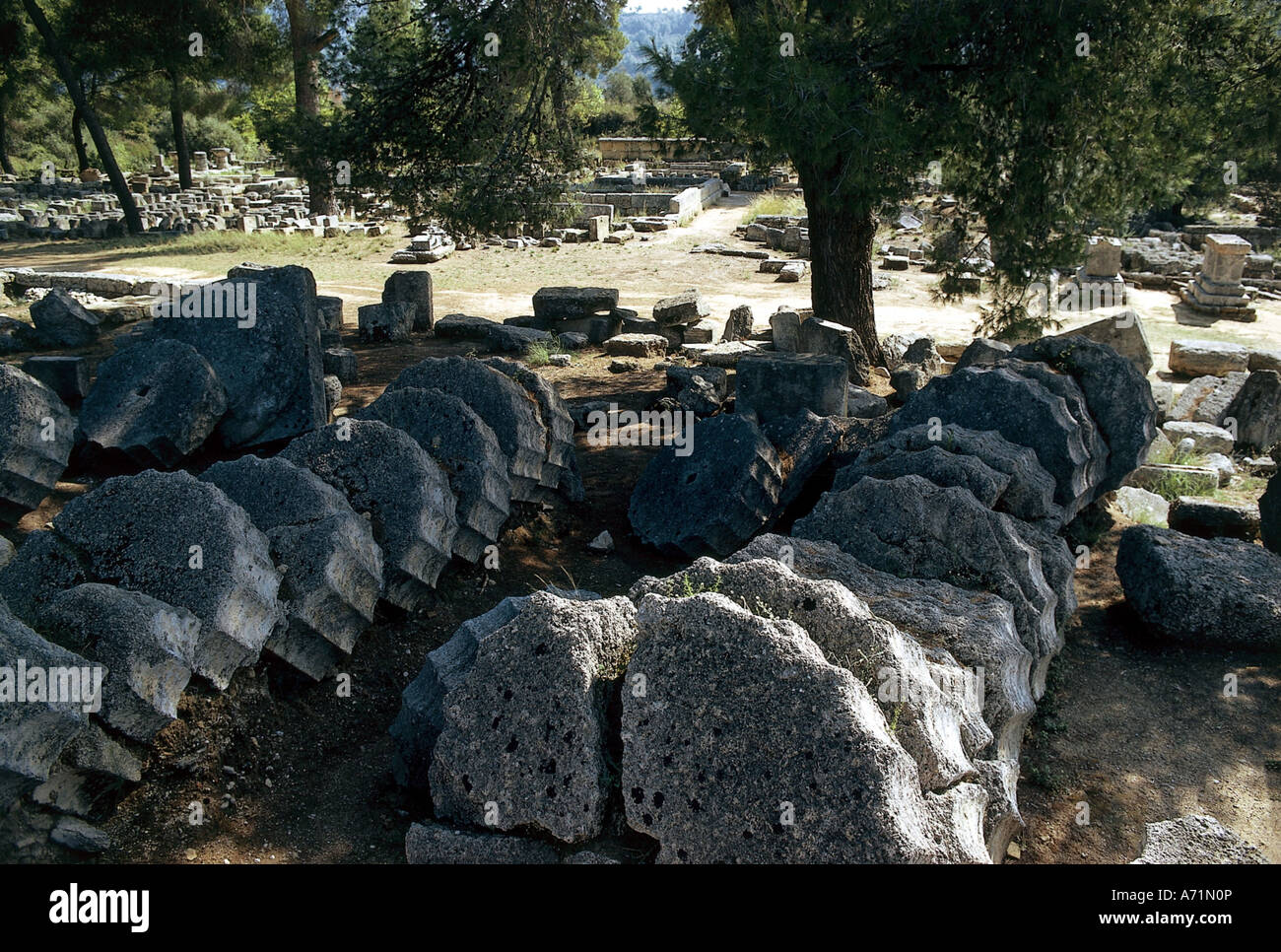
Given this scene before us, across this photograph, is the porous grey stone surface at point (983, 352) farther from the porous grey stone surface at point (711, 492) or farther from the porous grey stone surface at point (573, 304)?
the porous grey stone surface at point (573, 304)

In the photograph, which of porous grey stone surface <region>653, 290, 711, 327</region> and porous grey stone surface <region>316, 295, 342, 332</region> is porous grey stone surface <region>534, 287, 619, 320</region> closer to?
porous grey stone surface <region>653, 290, 711, 327</region>

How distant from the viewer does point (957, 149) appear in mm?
9297

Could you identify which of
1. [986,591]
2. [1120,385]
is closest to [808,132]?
[1120,385]

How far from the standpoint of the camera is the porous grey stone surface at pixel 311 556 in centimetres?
518

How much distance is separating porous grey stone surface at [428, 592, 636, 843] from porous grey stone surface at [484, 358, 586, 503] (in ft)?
11.8

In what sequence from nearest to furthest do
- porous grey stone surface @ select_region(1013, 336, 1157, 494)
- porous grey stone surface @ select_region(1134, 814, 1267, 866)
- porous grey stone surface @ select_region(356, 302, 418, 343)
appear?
1. porous grey stone surface @ select_region(1134, 814, 1267, 866)
2. porous grey stone surface @ select_region(1013, 336, 1157, 494)
3. porous grey stone surface @ select_region(356, 302, 418, 343)

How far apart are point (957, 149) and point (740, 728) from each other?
727 cm

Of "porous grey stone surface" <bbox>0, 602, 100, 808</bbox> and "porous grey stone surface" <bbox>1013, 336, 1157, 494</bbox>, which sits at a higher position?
"porous grey stone surface" <bbox>1013, 336, 1157, 494</bbox>

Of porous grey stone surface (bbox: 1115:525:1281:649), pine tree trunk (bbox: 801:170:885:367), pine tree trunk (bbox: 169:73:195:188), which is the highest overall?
pine tree trunk (bbox: 169:73:195:188)

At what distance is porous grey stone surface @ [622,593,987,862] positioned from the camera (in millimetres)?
3359

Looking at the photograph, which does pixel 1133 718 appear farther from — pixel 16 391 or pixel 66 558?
pixel 16 391

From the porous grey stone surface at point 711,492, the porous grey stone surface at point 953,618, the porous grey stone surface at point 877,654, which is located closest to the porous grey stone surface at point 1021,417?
the porous grey stone surface at point 711,492

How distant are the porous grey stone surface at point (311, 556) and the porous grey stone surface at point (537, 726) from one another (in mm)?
1430

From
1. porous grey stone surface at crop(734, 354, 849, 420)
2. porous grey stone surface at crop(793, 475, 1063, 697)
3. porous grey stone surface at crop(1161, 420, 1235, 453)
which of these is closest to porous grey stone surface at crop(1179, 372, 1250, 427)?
porous grey stone surface at crop(1161, 420, 1235, 453)
